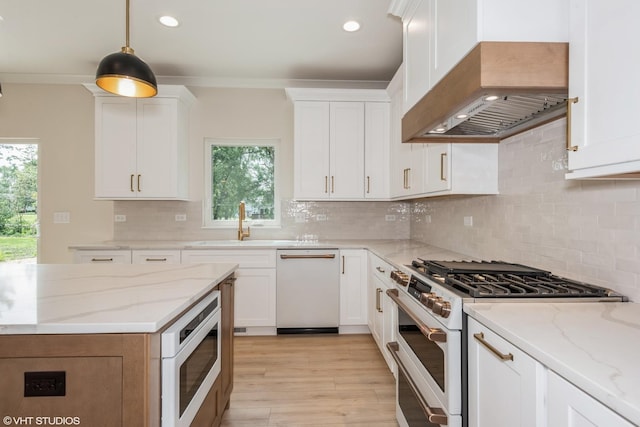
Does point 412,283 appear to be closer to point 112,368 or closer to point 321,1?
point 112,368

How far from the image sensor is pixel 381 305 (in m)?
2.76

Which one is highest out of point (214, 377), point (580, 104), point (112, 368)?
point (580, 104)

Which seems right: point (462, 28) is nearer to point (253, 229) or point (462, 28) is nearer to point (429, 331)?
point (429, 331)

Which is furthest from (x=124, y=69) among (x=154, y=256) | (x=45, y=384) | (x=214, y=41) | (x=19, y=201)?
(x=19, y=201)

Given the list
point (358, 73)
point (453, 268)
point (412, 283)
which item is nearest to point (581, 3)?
point (453, 268)

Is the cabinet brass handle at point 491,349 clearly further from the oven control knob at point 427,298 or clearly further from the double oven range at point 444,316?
the oven control knob at point 427,298

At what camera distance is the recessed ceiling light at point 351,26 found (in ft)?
9.04

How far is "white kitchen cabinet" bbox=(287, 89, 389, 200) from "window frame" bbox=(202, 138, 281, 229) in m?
0.48

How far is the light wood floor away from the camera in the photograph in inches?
81.4

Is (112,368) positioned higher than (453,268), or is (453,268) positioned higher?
(453,268)

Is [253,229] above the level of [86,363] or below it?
above

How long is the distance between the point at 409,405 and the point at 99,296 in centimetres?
151

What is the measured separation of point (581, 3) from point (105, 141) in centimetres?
383

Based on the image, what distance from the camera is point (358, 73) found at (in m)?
3.75
